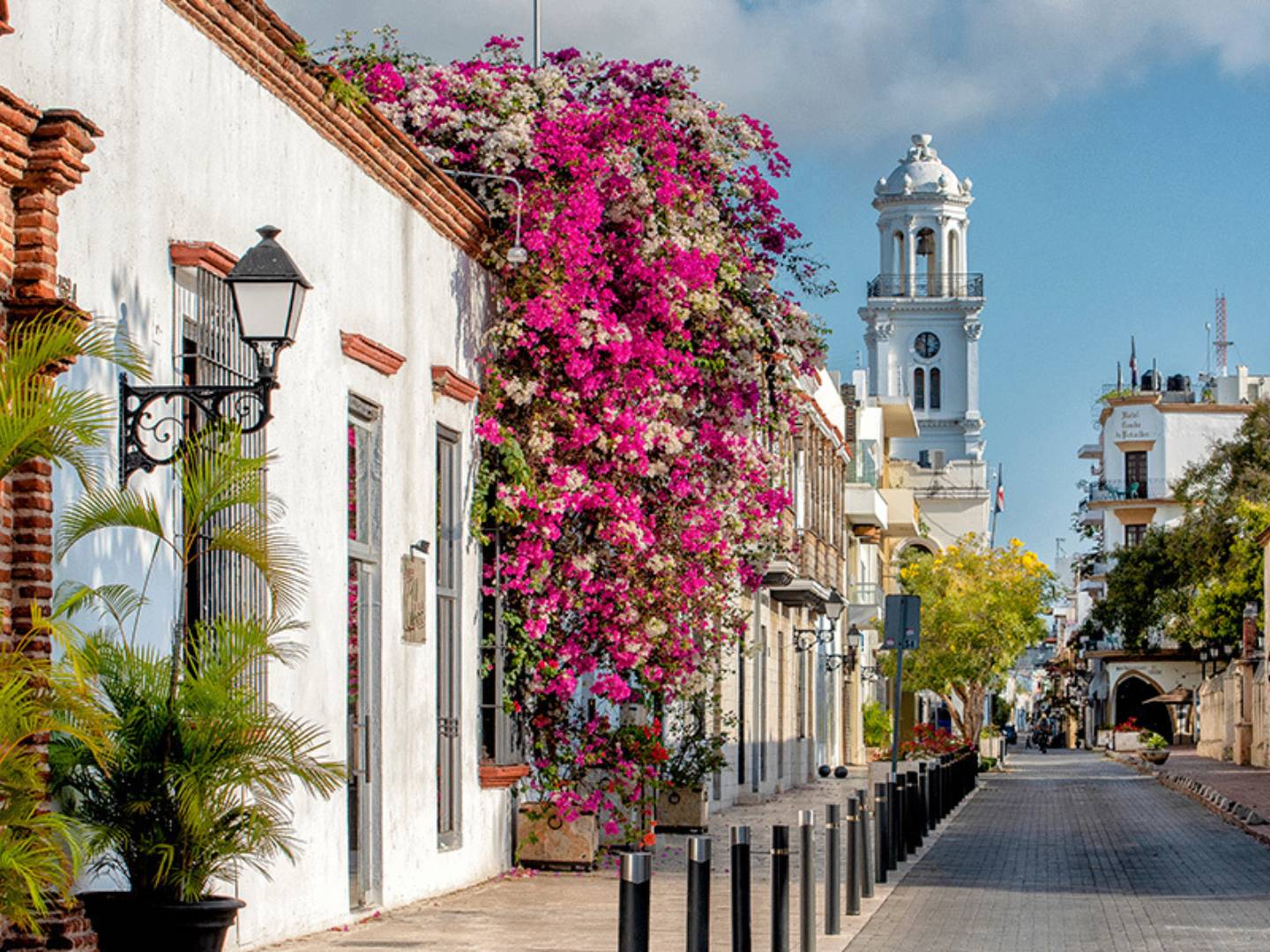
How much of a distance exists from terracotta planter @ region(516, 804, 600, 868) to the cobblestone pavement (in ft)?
8.14

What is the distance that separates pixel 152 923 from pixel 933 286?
341ft

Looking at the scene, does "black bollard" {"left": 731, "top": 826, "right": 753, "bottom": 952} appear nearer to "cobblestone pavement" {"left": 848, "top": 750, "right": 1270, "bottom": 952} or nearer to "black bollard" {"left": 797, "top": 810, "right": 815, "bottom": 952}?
"black bollard" {"left": 797, "top": 810, "right": 815, "bottom": 952}

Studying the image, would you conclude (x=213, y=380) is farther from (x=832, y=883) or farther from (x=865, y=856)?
(x=865, y=856)

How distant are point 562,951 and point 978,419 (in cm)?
9781

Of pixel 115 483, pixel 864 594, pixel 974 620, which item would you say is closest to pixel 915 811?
pixel 115 483

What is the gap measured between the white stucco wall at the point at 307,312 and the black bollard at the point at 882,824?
2926mm

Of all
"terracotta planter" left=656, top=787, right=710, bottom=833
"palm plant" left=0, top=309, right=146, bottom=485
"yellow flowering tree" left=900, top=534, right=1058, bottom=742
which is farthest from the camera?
"yellow flowering tree" left=900, top=534, right=1058, bottom=742

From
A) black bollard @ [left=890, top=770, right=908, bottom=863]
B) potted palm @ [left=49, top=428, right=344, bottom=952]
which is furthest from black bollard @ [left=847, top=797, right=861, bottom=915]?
potted palm @ [left=49, top=428, right=344, bottom=952]

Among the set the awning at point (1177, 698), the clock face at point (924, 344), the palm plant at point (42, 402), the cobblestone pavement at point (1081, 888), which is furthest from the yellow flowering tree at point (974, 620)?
the palm plant at point (42, 402)

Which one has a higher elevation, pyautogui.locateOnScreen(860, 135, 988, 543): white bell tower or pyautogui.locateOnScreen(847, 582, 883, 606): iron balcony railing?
pyautogui.locateOnScreen(860, 135, 988, 543): white bell tower

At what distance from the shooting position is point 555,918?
45.4 ft

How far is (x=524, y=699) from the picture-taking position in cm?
1769

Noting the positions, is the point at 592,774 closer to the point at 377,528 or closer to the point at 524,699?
the point at 524,699

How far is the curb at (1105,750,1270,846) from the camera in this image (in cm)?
2616
